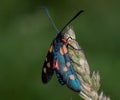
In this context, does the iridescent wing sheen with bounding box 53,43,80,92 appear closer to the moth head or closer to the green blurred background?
the moth head

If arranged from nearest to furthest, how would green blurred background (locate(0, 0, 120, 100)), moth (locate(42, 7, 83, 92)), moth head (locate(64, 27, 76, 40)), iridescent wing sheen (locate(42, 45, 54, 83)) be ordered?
moth head (locate(64, 27, 76, 40))
moth (locate(42, 7, 83, 92))
iridescent wing sheen (locate(42, 45, 54, 83))
green blurred background (locate(0, 0, 120, 100))

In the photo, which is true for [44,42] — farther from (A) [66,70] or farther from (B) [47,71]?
(A) [66,70]

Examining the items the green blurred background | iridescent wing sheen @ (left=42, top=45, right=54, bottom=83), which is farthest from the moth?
the green blurred background

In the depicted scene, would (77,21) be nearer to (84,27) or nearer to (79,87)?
(84,27)

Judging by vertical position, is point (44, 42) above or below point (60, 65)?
above

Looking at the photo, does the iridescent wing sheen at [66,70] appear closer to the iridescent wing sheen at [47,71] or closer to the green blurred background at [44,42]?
the iridescent wing sheen at [47,71]

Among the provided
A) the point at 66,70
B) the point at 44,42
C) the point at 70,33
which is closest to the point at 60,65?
the point at 66,70
